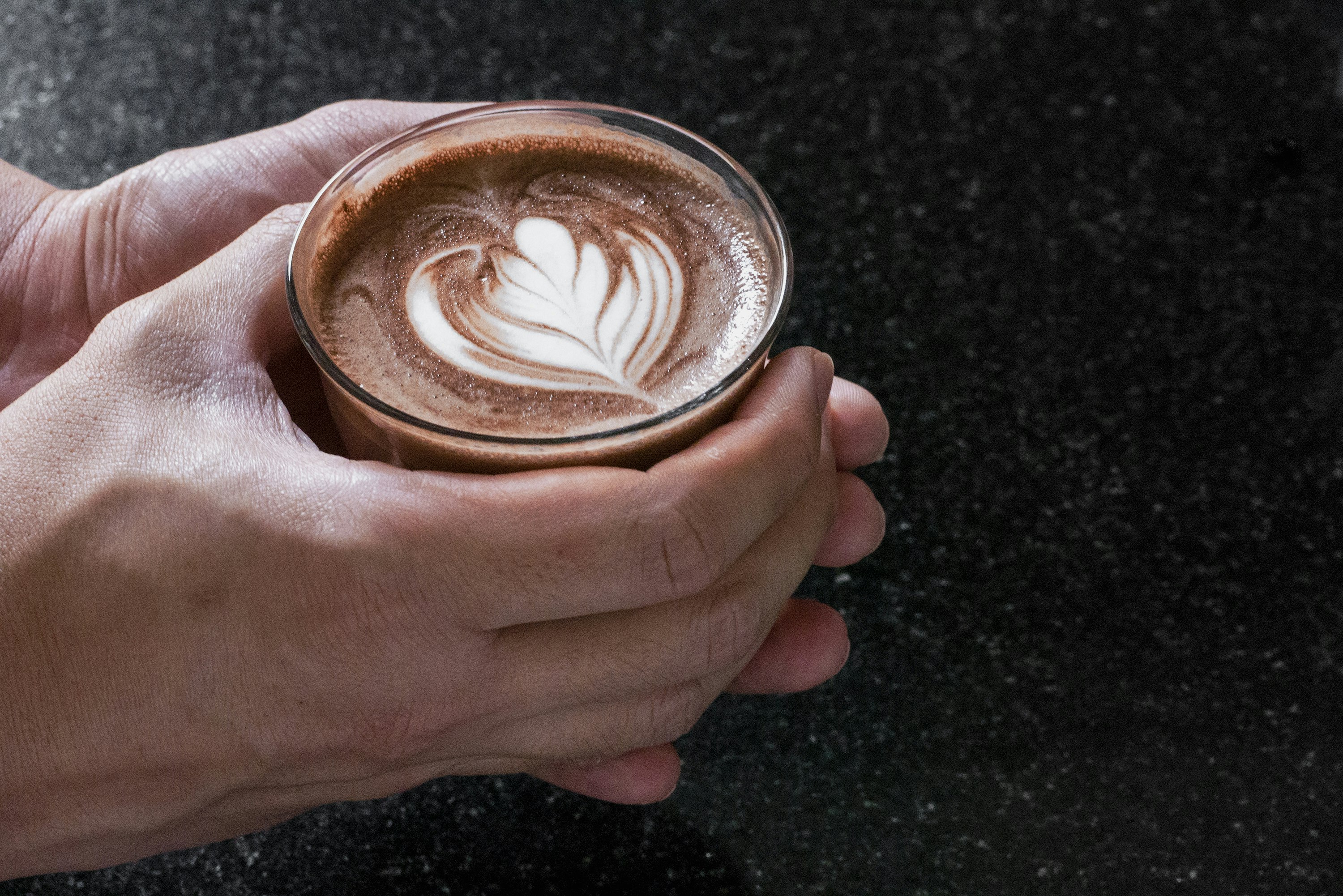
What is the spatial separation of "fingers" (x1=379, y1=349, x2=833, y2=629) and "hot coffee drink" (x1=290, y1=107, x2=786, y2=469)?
0.03m

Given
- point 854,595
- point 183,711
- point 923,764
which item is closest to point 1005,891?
point 923,764

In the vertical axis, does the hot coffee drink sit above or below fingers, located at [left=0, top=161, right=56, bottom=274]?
above

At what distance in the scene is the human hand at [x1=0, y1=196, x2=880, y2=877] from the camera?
70 cm

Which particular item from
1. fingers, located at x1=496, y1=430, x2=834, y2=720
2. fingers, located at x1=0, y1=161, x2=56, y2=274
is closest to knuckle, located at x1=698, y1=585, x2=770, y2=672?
fingers, located at x1=496, y1=430, x2=834, y2=720

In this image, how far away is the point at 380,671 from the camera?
2.40 feet

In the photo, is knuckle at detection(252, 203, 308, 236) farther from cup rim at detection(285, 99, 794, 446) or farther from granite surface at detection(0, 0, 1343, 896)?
granite surface at detection(0, 0, 1343, 896)

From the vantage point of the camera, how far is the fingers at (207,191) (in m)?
1.10

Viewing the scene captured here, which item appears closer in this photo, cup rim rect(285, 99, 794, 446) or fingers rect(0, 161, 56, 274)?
cup rim rect(285, 99, 794, 446)

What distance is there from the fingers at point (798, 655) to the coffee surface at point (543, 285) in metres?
0.21

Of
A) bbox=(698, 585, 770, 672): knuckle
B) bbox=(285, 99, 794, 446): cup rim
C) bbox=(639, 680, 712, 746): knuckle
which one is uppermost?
bbox=(285, 99, 794, 446): cup rim

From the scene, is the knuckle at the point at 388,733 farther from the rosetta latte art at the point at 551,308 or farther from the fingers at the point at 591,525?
the rosetta latte art at the point at 551,308

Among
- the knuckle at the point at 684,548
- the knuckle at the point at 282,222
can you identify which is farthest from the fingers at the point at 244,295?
the knuckle at the point at 684,548

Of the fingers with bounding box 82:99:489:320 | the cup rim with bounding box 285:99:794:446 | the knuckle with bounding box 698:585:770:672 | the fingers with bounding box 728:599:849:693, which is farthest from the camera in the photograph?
the fingers with bounding box 82:99:489:320

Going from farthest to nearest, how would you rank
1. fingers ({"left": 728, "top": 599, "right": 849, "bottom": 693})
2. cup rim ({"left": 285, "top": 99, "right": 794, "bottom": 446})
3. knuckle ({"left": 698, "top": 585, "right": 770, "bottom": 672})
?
fingers ({"left": 728, "top": 599, "right": 849, "bottom": 693}), knuckle ({"left": 698, "top": 585, "right": 770, "bottom": 672}), cup rim ({"left": 285, "top": 99, "right": 794, "bottom": 446})
